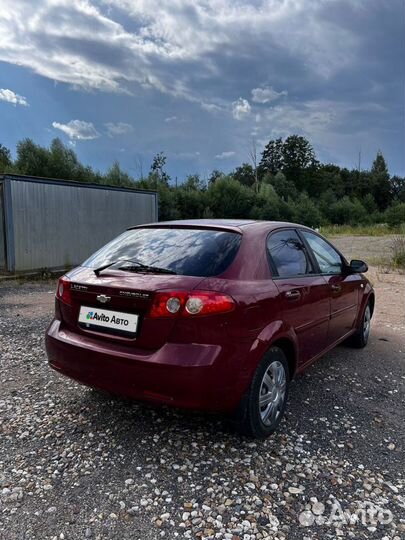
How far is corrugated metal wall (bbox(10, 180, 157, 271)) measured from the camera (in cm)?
1071

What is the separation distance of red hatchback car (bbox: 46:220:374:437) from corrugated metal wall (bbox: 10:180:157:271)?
8.34 metres

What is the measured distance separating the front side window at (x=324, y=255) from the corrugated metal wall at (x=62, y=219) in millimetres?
8646

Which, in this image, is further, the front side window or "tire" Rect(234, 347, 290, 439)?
the front side window

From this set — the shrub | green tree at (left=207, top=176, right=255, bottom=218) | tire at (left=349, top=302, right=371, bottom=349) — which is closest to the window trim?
tire at (left=349, top=302, right=371, bottom=349)

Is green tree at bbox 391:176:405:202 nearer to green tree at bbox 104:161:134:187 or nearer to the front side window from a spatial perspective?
green tree at bbox 104:161:134:187

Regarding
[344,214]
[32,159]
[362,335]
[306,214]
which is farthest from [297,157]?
[362,335]

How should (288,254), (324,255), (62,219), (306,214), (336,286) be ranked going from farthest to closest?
(306,214) < (62,219) < (324,255) < (336,286) < (288,254)

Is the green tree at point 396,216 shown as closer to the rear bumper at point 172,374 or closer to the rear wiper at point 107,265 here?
the rear wiper at point 107,265

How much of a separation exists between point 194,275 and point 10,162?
1190 inches

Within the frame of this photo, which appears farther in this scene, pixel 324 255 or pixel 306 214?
pixel 306 214

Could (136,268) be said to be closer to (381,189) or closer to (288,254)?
(288,254)

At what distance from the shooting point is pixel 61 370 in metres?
2.94

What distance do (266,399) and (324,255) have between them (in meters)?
1.76

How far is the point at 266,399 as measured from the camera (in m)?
2.82
